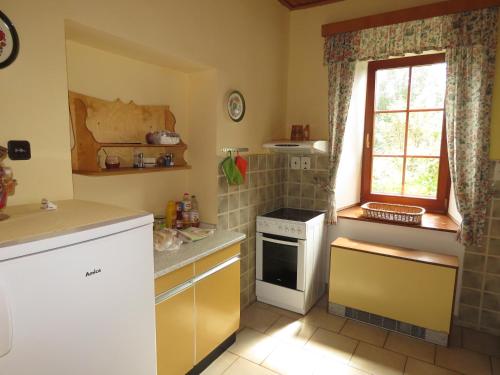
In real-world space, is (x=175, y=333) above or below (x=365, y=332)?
above

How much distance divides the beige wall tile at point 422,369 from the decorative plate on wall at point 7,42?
2.65 m

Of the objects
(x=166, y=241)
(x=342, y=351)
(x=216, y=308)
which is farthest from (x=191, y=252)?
(x=342, y=351)

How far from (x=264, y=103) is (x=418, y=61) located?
4.45 ft

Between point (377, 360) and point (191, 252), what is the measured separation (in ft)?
4.71

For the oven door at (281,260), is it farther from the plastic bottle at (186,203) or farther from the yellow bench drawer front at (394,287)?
the plastic bottle at (186,203)

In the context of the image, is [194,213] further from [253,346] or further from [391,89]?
[391,89]

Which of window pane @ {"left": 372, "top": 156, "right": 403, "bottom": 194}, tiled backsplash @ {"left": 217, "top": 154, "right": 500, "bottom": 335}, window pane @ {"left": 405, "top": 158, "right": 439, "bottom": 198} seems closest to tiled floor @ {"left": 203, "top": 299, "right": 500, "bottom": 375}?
tiled backsplash @ {"left": 217, "top": 154, "right": 500, "bottom": 335}

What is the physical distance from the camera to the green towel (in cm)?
232

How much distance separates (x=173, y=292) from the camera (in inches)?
64.7

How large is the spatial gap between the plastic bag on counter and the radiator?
133cm

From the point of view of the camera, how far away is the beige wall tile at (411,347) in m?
2.13

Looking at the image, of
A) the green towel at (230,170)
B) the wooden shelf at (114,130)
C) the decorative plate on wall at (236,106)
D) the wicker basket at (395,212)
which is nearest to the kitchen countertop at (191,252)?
the green towel at (230,170)

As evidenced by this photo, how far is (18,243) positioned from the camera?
0.84 m

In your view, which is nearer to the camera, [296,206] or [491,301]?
[491,301]
